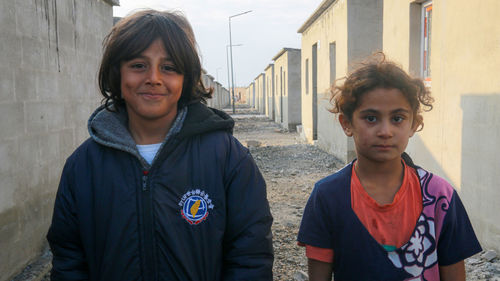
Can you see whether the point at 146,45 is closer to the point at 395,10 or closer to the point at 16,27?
the point at 16,27

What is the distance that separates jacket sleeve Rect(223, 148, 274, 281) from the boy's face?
0.37m

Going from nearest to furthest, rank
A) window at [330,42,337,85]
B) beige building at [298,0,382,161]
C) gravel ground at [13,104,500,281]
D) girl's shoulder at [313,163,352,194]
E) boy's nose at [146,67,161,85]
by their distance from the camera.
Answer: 1. boy's nose at [146,67,161,85]
2. girl's shoulder at [313,163,352,194]
3. gravel ground at [13,104,500,281]
4. beige building at [298,0,382,161]
5. window at [330,42,337,85]

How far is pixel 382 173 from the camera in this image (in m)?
1.75

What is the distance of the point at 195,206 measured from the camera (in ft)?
5.07

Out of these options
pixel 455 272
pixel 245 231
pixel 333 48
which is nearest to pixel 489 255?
pixel 455 272

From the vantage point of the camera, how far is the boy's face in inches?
63.6

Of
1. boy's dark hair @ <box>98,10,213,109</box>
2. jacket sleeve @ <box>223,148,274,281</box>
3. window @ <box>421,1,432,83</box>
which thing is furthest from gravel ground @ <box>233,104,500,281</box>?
boy's dark hair @ <box>98,10,213,109</box>

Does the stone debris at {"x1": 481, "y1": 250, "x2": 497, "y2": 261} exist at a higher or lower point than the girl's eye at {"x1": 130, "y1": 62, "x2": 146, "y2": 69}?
lower

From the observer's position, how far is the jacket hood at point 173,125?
158 centimetres

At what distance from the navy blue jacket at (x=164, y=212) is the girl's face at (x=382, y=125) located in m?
0.46

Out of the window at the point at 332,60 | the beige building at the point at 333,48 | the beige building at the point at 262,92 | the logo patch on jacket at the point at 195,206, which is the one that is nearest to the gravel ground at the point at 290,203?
the beige building at the point at 333,48

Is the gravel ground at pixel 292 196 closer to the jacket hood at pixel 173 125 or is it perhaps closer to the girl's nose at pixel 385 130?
the girl's nose at pixel 385 130

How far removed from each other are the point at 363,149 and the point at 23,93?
119 inches

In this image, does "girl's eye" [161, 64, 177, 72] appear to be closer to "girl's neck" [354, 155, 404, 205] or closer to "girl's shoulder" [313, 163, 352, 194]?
"girl's shoulder" [313, 163, 352, 194]
